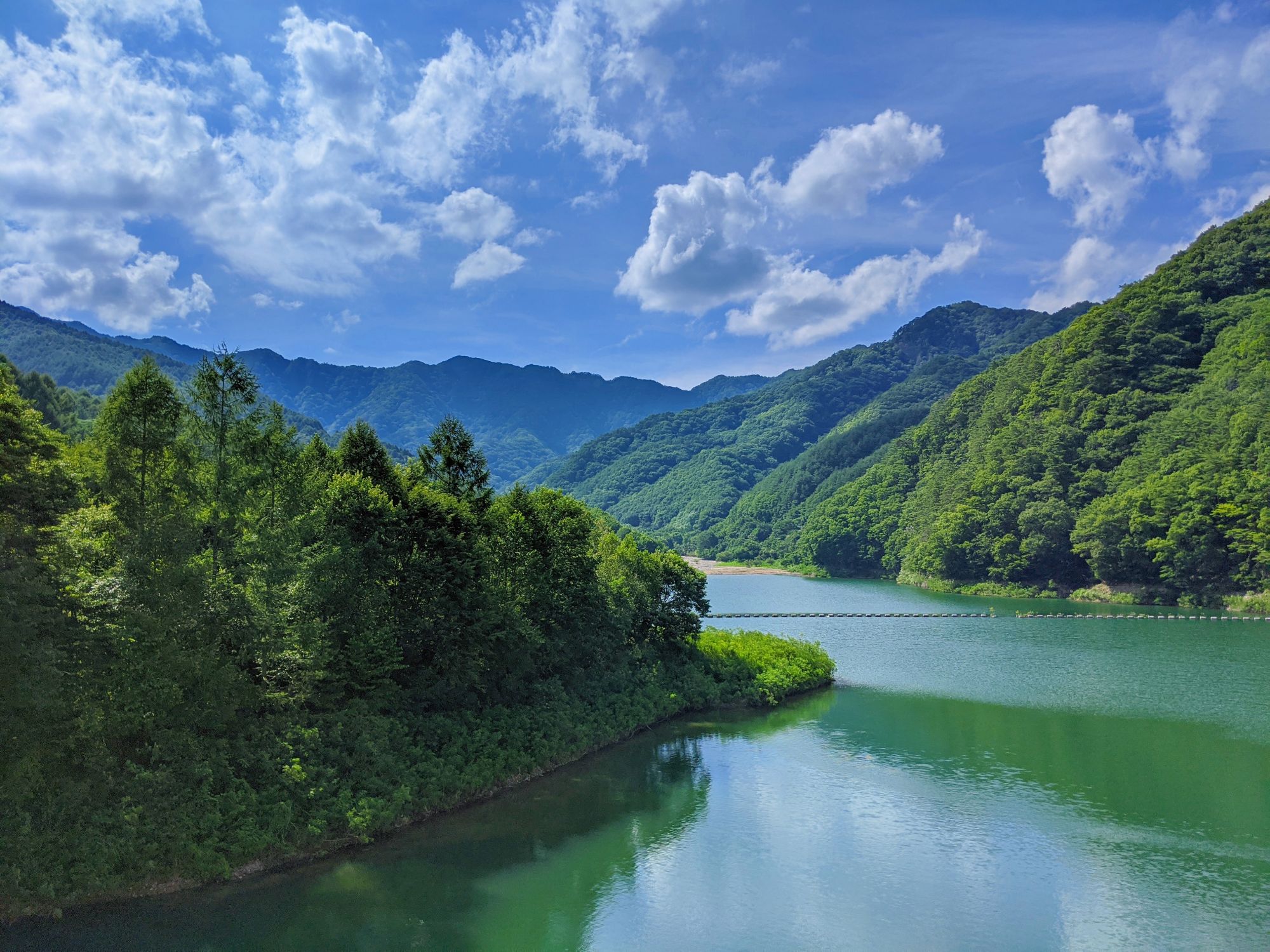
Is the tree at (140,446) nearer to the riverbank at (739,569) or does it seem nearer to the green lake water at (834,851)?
the green lake water at (834,851)

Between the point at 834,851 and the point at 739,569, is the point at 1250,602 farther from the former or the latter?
the point at 739,569

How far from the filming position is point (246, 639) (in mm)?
24031

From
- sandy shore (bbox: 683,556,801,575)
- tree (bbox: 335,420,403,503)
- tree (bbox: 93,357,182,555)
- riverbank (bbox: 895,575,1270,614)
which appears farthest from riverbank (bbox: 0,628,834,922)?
sandy shore (bbox: 683,556,801,575)

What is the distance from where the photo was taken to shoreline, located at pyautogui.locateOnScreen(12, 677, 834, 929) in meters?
18.1

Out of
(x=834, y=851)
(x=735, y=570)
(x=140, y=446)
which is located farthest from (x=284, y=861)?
(x=735, y=570)

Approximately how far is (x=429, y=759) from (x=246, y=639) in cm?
685

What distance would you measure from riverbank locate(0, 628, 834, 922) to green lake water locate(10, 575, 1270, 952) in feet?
1.64

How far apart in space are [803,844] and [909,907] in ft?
14.9

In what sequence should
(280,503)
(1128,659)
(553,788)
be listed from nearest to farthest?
1. (280,503)
2. (553,788)
3. (1128,659)

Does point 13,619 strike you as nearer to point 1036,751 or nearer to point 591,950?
point 591,950

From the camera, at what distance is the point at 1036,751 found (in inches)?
1332

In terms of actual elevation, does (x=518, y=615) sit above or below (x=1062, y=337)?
below

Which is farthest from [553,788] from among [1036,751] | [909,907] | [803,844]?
[1036,751]

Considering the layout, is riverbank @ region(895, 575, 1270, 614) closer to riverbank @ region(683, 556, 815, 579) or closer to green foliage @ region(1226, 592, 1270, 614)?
green foliage @ region(1226, 592, 1270, 614)
